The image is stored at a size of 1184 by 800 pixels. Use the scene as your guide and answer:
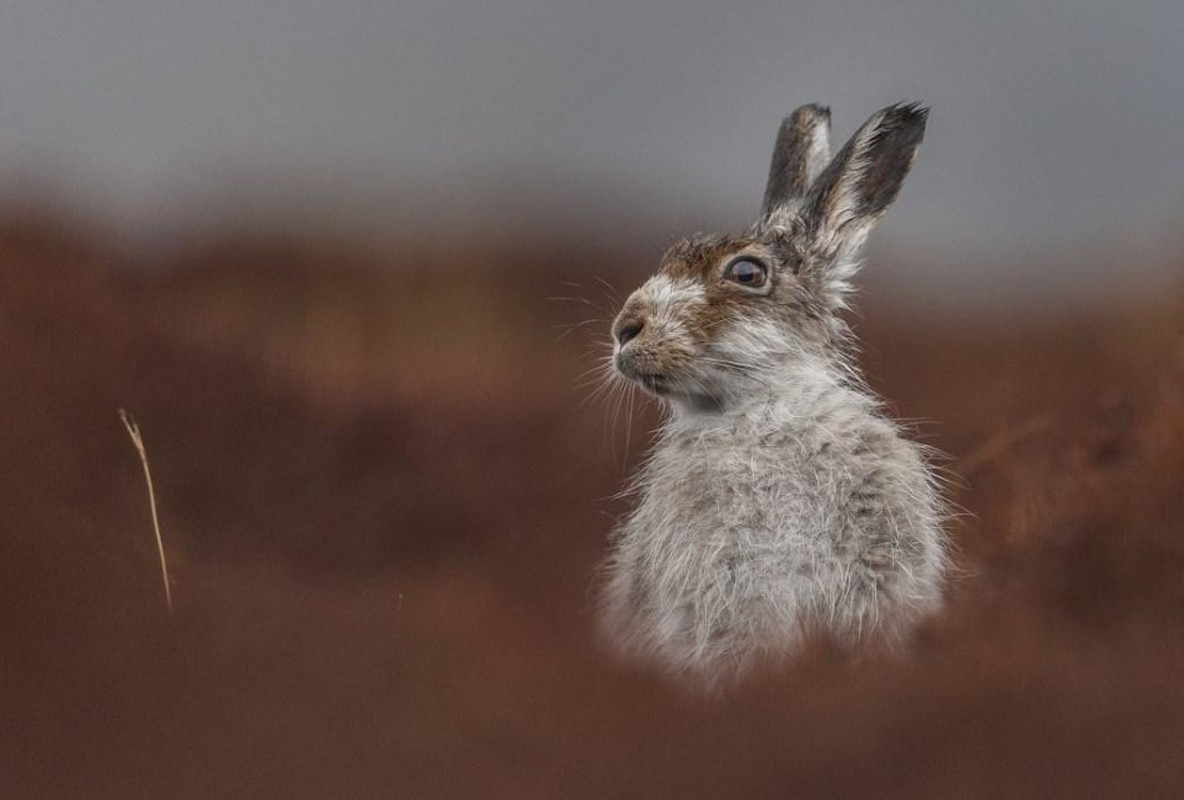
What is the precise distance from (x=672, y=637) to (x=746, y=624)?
242 mm

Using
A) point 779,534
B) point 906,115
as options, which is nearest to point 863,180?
point 906,115

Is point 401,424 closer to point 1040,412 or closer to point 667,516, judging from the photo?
point 667,516

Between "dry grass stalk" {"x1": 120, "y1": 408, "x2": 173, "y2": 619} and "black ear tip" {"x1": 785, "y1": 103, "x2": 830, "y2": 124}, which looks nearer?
"dry grass stalk" {"x1": 120, "y1": 408, "x2": 173, "y2": 619}

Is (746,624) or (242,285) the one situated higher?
(242,285)

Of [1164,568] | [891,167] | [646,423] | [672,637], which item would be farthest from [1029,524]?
[646,423]

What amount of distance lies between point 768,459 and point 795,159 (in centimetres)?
104

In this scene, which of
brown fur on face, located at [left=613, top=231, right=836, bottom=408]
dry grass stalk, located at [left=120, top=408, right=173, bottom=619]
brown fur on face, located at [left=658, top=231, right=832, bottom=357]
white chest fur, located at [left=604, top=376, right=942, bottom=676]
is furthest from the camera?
brown fur on face, located at [left=658, top=231, right=832, bottom=357]

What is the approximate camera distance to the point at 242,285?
11.2 feet

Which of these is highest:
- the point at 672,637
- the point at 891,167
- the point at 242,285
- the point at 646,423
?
the point at 891,167

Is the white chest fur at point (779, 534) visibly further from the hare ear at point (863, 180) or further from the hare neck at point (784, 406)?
the hare ear at point (863, 180)

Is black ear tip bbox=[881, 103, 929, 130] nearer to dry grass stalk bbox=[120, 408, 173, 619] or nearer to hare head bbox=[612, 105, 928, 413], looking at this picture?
hare head bbox=[612, 105, 928, 413]

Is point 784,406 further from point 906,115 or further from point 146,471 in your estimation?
point 146,471

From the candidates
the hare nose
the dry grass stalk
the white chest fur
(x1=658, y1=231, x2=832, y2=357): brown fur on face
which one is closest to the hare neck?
the white chest fur

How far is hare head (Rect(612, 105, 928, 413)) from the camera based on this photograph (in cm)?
313
